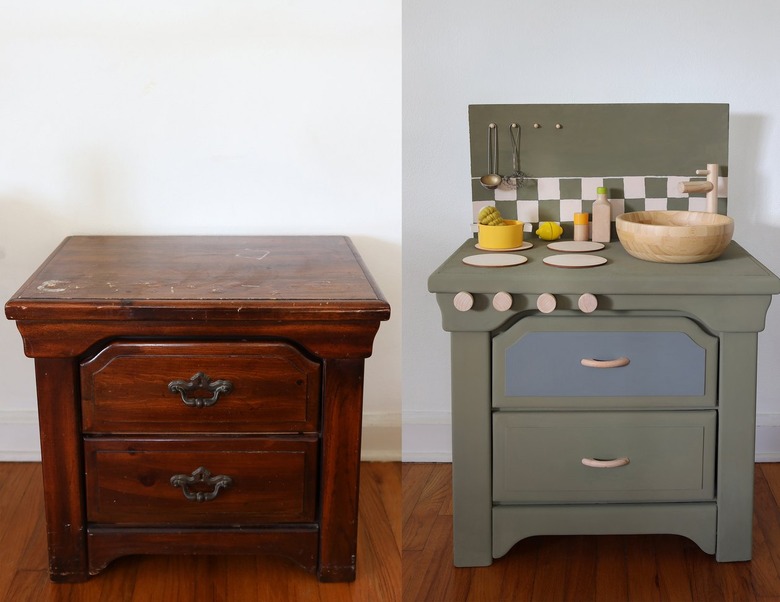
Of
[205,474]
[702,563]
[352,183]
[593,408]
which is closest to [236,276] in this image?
[205,474]

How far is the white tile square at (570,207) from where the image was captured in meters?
2.13

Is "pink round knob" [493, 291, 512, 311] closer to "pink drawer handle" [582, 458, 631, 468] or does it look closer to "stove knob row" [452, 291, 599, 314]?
"stove knob row" [452, 291, 599, 314]

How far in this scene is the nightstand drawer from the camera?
166 centimetres

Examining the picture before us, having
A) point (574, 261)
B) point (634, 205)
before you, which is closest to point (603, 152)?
point (634, 205)

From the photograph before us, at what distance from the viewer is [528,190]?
2.12 metres

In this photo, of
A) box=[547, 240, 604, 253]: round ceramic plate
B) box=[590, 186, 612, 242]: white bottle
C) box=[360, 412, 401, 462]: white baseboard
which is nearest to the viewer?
box=[547, 240, 604, 253]: round ceramic plate

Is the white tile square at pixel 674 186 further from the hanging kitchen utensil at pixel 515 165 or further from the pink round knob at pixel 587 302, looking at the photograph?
the pink round knob at pixel 587 302

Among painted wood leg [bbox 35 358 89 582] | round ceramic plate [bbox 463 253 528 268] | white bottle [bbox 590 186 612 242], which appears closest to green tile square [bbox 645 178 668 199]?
white bottle [bbox 590 186 612 242]

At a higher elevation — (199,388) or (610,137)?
(610,137)

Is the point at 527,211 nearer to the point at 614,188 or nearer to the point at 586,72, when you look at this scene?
the point at 614,188

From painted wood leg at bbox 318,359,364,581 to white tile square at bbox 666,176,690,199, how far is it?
92 centimetres

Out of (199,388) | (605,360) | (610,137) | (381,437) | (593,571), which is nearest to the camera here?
(199,388)

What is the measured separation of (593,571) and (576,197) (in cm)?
86

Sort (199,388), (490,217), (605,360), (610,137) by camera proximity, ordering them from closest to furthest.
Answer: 1. (199,388)
2. (605,360)
3. (490,217)
4. (610,137)
